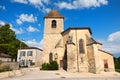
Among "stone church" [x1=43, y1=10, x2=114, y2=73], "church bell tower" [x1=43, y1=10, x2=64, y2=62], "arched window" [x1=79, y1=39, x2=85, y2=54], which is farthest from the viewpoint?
"church bell tower" [x1=43, y1=10, x2=64, y2=62]

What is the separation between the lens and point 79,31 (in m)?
29.0

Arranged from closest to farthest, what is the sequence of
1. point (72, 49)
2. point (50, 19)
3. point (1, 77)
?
point (1, 77) → point (72, 49) → point (50, 19)

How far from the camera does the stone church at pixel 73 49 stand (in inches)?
1013

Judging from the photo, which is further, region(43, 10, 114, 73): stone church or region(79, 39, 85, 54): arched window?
region(79, 39, 85, 54): arched window

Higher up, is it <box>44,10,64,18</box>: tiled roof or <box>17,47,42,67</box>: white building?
<box>44,10,64,18</box>: tiled roof

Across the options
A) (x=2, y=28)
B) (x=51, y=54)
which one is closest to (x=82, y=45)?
(x=51, y=54)

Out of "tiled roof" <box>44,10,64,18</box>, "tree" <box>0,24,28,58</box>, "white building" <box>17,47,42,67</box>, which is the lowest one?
"white building" <box>17,47,42,67</box>

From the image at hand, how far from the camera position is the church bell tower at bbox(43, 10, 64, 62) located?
Result: 3347cm

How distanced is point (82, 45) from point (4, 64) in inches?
614

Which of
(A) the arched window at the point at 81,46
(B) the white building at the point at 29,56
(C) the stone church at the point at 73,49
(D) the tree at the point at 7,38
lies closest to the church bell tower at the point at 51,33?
(C) the stone church at the point at 73,49

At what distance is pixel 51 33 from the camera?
34562 mm

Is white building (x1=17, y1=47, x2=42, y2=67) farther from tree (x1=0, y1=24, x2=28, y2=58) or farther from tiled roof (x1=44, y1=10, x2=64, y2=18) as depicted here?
tiled roof (x1=44, y1=10, x2=64, y2=18)

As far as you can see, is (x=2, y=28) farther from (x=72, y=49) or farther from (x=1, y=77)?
(x=1, y=77)

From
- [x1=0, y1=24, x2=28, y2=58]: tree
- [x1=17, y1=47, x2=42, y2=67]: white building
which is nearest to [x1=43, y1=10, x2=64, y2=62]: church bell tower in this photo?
[x1=17, y1=47, x2=42, y2=67]: white building
